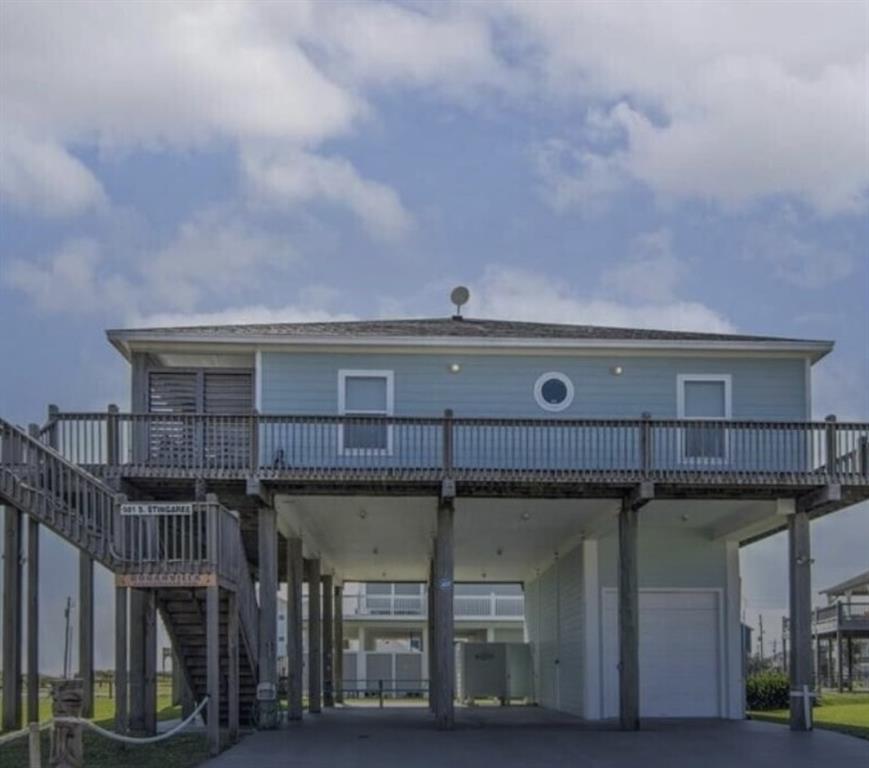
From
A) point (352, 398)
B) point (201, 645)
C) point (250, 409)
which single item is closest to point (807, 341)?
point (352, 398)

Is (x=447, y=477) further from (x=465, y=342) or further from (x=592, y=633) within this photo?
(x=592, y=633)

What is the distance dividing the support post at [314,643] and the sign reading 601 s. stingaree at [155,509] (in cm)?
1200

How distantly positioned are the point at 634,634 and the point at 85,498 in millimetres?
8540

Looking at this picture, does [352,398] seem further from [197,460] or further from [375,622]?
[375,622]

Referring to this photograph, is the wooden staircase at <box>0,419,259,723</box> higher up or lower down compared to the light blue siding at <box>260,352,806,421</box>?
lower down

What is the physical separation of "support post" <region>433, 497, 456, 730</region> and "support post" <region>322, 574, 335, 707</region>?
13472 mm

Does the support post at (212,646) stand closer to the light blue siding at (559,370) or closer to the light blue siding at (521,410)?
the light blue siding at (521,410)

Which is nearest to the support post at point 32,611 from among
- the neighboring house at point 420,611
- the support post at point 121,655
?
the support post at point 121,655

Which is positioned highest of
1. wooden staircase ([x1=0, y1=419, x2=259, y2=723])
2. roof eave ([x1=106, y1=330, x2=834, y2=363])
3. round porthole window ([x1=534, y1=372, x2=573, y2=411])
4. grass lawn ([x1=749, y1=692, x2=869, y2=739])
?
roof eave ([x1=106, y1=330, x2=834, y2=363])

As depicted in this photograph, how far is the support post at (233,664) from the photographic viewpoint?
21312mm

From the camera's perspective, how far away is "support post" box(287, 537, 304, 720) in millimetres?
26141

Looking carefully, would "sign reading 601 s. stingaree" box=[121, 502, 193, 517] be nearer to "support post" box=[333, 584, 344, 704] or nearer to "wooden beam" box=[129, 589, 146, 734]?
"wooden beam" box=[129, 589, 146, 734]

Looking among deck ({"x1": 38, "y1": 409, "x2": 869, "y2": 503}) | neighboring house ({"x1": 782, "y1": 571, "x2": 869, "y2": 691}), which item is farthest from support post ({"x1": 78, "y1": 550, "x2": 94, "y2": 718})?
neighboring house ({"x1": 782, "y1": 571, "x2": 869, "y2": 691})

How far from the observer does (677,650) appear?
1107 inches
